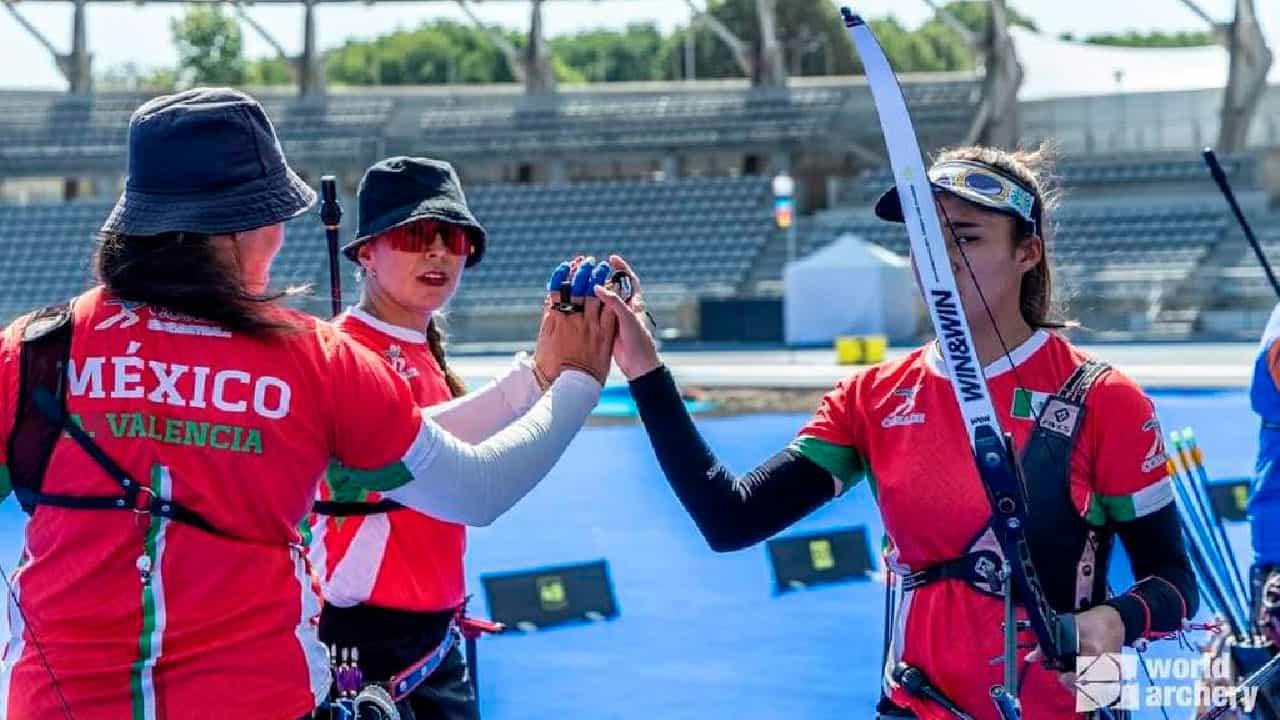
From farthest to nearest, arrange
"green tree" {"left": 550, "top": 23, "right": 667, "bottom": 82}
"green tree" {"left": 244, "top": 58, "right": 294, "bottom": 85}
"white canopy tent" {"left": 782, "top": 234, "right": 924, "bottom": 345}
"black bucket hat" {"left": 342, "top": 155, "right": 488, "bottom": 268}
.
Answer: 1. "green tree" {"left": 550, "top": 23, "right": 667, "bottom": 82}
2. "green tree" {"left": 244, "top": 58, "right": 294, "bottom": 85}
3. "white canopy tent" {"left": 782, "top": 234, "right": 924, "bottom": 345}
4. "black bucket hat" {"left": 342, "top": 155, "right": 488, "bottom": 268}

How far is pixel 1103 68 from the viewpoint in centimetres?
3759

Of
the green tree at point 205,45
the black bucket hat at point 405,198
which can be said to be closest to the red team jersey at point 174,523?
the black bucket hat at point 405,198

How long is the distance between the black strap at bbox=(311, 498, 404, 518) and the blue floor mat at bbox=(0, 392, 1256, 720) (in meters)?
3.11

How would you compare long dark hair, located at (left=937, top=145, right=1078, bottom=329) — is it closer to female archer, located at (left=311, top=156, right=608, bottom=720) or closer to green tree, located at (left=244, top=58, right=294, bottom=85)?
female archer, located at (left=311, top=156, right=608, bottom=720)

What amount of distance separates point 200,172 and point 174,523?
46 centimetres

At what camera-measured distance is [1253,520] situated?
396cm

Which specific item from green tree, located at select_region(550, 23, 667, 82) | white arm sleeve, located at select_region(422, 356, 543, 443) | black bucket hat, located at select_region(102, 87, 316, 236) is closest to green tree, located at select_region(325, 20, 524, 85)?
green tree, located at select_region(550, 23, 667, 82)

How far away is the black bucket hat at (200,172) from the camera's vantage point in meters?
2.32

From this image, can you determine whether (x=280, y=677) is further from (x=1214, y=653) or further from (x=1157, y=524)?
(x=1214, y=653)

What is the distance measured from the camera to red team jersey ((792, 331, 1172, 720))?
8.96 ft

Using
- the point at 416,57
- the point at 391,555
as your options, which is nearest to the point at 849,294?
the point at 391,555

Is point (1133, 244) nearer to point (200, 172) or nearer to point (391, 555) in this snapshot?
point (391, 555)

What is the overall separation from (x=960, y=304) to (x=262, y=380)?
101 centimetres

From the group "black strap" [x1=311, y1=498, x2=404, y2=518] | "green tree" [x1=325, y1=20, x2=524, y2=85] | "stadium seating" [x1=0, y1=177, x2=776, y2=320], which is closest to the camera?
"black strap" [x1=311, y1=498, x2=404, y2=518]
